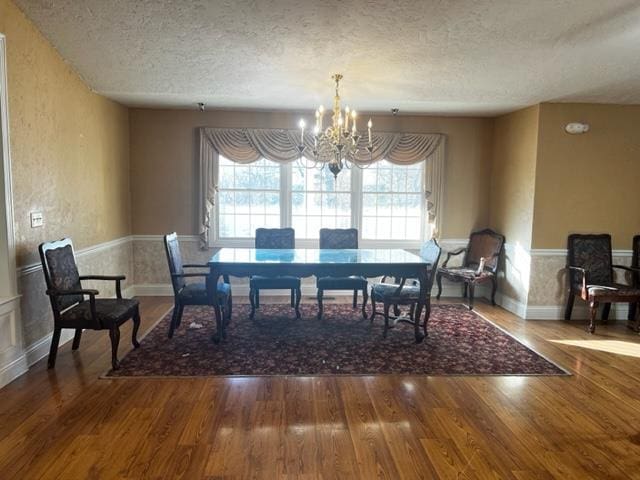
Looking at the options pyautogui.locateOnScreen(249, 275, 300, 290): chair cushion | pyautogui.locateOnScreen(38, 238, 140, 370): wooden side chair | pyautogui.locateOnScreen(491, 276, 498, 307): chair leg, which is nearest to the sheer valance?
pyautogui.locateOnScreen(491, 276, 498, 307): chair leg

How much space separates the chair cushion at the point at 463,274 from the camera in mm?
5086

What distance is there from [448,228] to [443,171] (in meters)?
0.77

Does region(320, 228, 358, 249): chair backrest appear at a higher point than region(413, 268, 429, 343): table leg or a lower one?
higher

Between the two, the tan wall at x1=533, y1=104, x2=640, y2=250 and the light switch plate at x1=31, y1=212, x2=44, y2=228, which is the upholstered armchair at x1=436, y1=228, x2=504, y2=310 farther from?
the light switch plate at x1=31, y1=212, x2=44, y2=228

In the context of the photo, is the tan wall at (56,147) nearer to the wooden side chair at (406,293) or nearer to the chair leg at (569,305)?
the wooden side chair at (406,293)

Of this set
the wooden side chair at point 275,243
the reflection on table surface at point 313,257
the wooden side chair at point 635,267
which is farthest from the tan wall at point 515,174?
the wooden side chair at point 275,243

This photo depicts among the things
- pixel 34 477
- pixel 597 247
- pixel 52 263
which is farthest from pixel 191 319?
pixel 597 247

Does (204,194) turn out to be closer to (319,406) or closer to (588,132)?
(319,406)

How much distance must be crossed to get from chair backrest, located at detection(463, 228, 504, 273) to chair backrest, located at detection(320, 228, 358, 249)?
1758 millimetres

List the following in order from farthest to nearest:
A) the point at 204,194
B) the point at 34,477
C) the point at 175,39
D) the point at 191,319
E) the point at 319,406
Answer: the point at 204,194 < the point at 191,319 < the point at 175,39 < the point at 319,406 < the point at 34,477

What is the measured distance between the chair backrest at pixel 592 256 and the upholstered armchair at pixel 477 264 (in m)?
0.82

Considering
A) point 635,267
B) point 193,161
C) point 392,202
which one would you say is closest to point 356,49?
point 392,202

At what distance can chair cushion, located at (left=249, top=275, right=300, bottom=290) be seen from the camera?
14.9ft

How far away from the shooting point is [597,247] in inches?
188
